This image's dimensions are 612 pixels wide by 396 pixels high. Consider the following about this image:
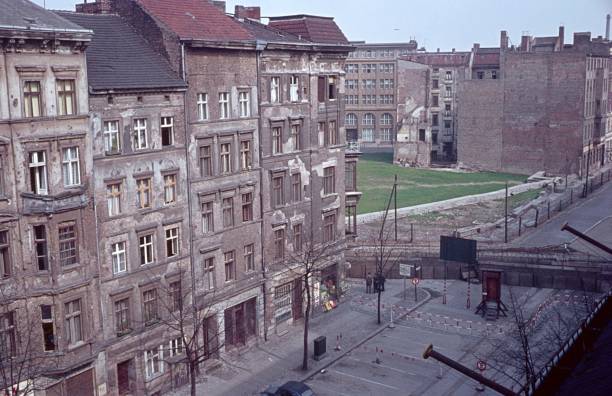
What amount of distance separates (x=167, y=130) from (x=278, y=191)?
969cm

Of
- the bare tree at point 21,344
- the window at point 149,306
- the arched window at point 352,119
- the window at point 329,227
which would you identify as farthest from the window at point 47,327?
the arched window at point 352,119

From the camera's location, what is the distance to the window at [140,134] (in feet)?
107

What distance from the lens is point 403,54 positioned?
138 metres

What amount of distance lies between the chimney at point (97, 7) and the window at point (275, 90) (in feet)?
32.8

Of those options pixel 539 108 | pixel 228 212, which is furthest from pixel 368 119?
pixel 228 212

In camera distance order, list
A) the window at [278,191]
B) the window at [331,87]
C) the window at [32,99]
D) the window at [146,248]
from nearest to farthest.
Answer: the window at [32,99]
the window at [146,248]
the window at [278,191]
the window at [331,87]

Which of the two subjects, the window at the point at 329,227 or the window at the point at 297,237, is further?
the window at the point at 329,227

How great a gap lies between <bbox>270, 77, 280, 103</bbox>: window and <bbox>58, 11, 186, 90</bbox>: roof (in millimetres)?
7395

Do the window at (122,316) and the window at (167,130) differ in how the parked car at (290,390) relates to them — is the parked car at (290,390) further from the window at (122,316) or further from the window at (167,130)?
the window at (167,130)

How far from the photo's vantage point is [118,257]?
32031 mm

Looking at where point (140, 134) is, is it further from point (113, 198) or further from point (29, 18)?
point (29, 18)

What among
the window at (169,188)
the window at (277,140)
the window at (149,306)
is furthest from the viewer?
the window at (277,140)

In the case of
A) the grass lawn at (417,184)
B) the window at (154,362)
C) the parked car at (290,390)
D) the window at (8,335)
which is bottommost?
the parked car at (290,390)

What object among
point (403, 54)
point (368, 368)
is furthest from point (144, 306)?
point (403, 54)
